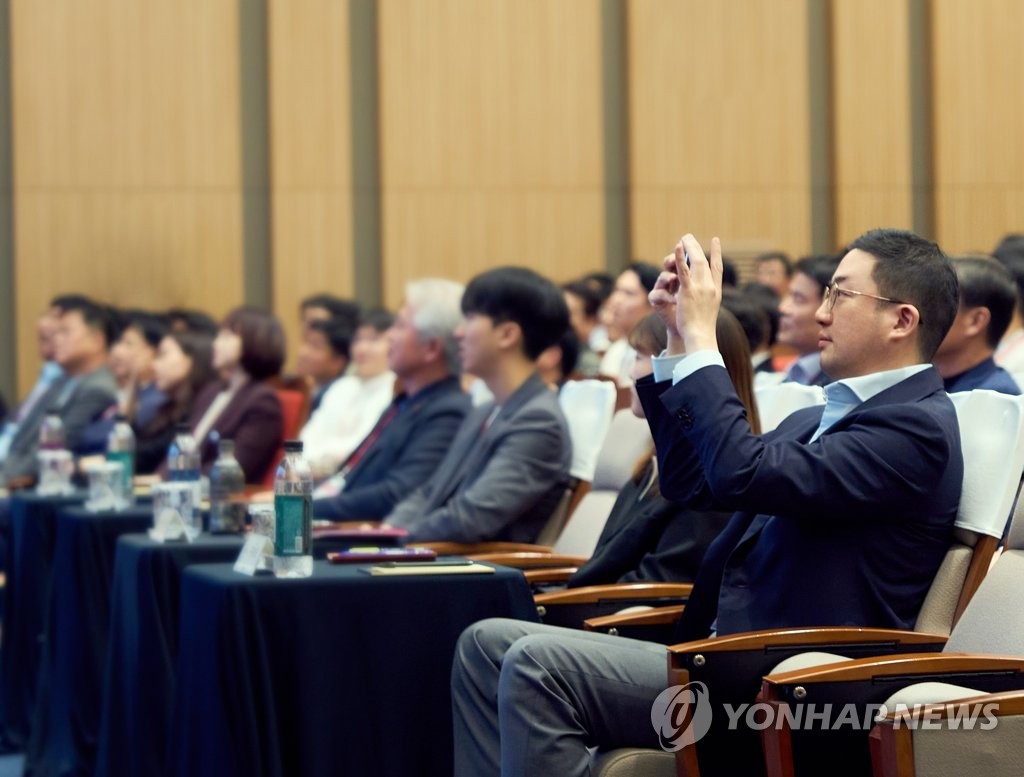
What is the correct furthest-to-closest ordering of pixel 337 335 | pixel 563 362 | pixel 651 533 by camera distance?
pixel 337 335
pixel 563 362
pixel 651 533

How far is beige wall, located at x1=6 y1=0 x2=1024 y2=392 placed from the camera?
8.73 meters

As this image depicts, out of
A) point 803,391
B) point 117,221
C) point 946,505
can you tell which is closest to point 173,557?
point 803,391

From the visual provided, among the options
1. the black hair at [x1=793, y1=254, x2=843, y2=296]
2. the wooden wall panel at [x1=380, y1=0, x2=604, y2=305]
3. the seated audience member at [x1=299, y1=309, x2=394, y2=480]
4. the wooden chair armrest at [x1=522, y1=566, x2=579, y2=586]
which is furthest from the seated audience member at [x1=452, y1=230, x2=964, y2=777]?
the wooden wall panel at [x1=380, y1=0, x2=604, y2=305]

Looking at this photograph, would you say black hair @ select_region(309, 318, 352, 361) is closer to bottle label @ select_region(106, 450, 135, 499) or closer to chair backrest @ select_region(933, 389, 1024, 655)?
→ bottle label @ select_region(106, 450, 135, 499)

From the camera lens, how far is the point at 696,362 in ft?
8.45

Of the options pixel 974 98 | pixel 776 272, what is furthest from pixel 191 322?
pixel 974 98

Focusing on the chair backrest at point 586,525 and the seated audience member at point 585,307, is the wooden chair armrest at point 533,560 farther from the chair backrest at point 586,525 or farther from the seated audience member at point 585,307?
the seated audience member at point 585,307

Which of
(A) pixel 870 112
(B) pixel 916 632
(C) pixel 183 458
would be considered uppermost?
(A) pixel 870 112

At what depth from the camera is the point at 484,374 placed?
4.16m

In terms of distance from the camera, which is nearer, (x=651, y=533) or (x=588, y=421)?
(x=651, y=533)

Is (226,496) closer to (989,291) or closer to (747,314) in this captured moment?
(747,314)

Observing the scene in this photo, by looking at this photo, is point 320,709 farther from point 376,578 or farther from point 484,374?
point 484,374

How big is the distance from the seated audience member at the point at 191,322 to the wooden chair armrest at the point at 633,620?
445 cm

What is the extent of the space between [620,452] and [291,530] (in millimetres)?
1390
